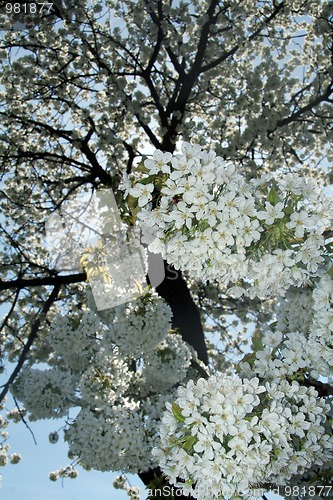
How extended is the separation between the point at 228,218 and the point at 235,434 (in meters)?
0.99

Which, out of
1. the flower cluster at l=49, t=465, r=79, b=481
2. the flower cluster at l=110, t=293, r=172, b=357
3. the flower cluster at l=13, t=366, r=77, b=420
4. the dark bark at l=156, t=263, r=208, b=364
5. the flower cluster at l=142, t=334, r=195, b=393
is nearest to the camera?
the flower cluster at l=110, t=293, r=172, b=357

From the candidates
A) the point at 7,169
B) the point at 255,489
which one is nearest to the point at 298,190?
the point at 255,489

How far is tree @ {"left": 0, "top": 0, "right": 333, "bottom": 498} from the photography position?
2498mm

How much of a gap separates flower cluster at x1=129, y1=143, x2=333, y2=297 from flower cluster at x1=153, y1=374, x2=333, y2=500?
0.58 metres

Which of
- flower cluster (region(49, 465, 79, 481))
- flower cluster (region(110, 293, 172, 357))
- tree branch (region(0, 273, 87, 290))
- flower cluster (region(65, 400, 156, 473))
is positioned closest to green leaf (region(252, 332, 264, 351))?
flower cluster (region(65, 400, 156, 473))

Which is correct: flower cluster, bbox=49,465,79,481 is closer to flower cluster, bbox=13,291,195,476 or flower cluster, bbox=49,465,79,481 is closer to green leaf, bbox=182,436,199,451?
flower cluster, bbox=13,291,195,476

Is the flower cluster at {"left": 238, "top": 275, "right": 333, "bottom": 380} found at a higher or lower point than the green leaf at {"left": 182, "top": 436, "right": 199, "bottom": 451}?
higher

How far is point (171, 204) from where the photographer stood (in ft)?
8.30

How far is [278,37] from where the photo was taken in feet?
32.4

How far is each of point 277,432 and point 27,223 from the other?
28.8 ft

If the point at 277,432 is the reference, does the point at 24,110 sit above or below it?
above

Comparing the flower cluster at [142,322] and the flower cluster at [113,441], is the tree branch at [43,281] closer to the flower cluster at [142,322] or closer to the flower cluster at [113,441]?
the flower cluster at [142,322]

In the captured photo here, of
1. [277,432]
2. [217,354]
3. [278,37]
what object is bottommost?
[277,432]

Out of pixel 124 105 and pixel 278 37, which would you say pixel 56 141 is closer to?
pixel 124 105
